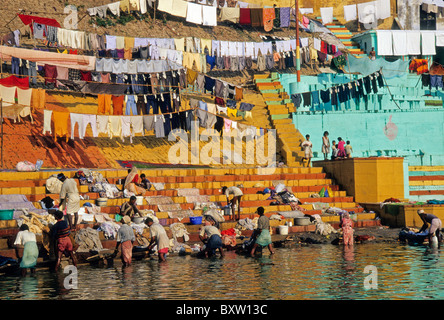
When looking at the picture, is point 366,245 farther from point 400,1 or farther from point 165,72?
point 400,1

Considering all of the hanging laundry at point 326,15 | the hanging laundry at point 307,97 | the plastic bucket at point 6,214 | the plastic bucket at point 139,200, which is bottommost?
the plastic bucket at point 6,214

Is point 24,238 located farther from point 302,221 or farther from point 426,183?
point 426,183

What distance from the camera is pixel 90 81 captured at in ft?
93.1

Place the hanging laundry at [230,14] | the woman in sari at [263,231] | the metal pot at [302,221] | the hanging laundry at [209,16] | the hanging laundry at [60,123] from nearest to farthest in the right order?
the woman in sari at [263,231] < the metal pot at [302,221] < the hanging laundry at [60,123] < the hanging laundry at [209,16] < the hanging laundry at [230,14]

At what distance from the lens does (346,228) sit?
59.8 ft

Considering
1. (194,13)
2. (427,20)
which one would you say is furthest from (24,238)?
(427,20)

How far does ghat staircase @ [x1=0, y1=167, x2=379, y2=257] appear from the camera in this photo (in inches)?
752

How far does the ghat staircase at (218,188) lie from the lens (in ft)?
62.6

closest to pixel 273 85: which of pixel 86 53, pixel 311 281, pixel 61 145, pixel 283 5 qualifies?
pixel 86 53

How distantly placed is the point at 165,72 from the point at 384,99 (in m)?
11.3

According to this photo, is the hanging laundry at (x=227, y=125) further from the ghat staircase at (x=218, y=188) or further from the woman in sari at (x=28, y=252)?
the woman in sari at (x=28, y=252)

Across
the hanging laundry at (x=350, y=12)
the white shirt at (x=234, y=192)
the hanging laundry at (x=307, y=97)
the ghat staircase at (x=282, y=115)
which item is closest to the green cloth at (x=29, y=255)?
the white shirt at (x=234, y=192)

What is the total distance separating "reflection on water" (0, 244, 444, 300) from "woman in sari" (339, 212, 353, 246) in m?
1.08

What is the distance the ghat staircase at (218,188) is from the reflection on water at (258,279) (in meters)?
2.86
